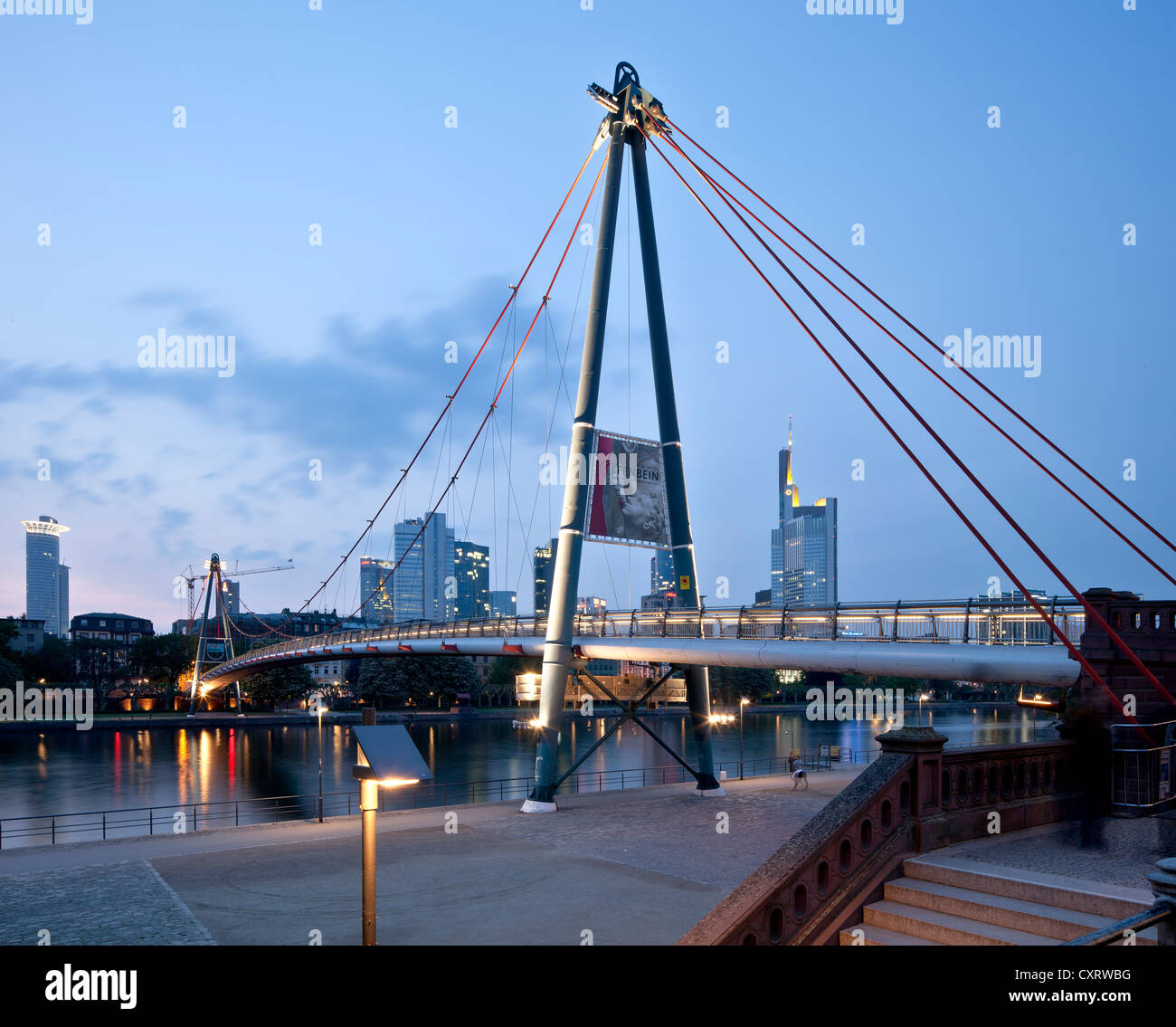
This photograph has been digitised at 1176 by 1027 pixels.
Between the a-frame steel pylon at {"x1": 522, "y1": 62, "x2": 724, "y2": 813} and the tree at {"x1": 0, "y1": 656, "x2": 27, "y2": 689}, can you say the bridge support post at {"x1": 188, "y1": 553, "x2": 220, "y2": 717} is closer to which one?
the tree at {"x1": 0, "y1": 656, "x2": 27, "y2": 689}

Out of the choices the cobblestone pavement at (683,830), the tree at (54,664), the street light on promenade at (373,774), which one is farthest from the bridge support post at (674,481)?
the tree at (54,664)

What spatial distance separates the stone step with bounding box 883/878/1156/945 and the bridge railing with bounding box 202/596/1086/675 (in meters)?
8.21

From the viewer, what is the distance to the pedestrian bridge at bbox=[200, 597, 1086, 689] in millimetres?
17562

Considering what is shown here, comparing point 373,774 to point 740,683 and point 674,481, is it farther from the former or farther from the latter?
point 740,683

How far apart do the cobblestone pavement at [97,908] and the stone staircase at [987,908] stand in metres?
10.5

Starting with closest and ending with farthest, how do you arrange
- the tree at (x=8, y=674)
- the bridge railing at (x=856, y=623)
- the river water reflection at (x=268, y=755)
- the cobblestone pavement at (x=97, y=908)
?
the cobblestone pavement at (x=97, y=908), the bridge railing at (x=856, y=623), the river water reflection at (x=268, y=755), the tree at (x=8, y=674)

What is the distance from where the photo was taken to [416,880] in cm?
1905

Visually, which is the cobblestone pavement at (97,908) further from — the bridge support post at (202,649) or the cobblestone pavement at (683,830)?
the bridge support post at (202,649)

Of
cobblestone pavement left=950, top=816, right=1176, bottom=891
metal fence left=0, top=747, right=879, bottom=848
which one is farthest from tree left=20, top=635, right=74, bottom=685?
cobblestone pavement left=950, top=816, right=1176, bottom=891

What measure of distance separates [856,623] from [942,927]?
1407 cm

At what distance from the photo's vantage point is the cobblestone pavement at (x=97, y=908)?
15.1 meters

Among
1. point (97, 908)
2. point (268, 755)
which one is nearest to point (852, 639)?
point (97, 908)

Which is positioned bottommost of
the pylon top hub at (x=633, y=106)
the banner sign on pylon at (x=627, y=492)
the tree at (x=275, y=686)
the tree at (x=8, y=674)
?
the tree at (x=275, y=686)
